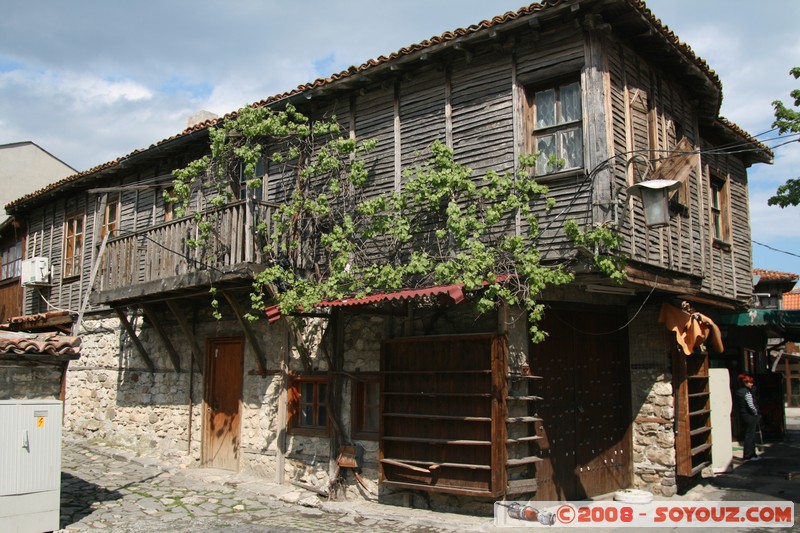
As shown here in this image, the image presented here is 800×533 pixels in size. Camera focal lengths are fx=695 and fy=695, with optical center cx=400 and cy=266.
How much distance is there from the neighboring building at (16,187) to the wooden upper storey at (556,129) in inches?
280

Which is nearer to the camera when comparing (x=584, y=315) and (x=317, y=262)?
(x=584, y=315)

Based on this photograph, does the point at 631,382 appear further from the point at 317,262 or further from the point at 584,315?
the point at 317,262

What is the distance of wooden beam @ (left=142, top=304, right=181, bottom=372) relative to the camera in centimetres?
1263

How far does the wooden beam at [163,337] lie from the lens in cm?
1263

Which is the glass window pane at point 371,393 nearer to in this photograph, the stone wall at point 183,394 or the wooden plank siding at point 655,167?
the stone wall at point 183,394

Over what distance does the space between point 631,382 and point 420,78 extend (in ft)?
17.9

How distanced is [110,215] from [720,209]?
41.0 feet

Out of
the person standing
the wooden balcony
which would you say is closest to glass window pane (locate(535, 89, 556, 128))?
the wooden balcony

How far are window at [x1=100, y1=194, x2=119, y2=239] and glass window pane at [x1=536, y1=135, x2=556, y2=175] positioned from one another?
388 inches

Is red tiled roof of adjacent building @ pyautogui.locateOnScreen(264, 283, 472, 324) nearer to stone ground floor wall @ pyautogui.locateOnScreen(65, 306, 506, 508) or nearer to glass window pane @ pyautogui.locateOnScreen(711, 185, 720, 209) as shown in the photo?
stone ground floor wall @ pyautogui.locateOnScreen(65, 306, 506, 508)

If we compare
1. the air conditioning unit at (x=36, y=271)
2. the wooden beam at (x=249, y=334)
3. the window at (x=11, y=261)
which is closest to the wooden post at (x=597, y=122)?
the wooden beam at (x=249, y=334)

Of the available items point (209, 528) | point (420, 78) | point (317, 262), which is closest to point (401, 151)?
point (420, 78)

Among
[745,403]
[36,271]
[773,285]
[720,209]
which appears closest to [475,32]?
[720,209]

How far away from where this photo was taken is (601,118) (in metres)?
8.34
